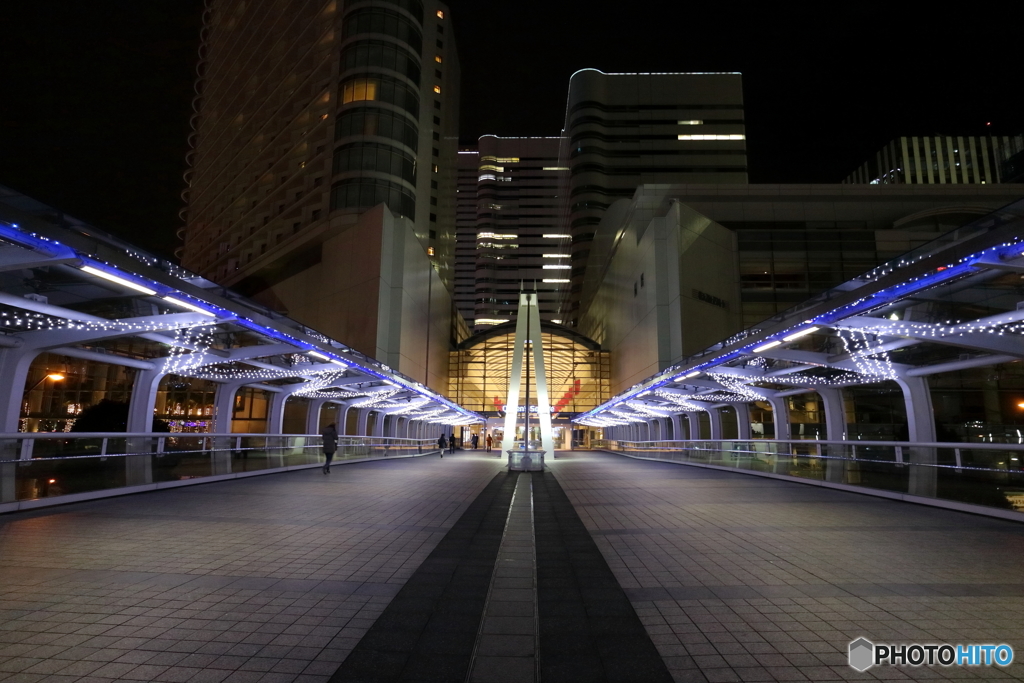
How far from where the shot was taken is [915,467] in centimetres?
948

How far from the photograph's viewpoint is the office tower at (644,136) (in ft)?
266

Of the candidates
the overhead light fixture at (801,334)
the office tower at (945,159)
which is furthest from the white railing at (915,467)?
the office tower at (945,159)

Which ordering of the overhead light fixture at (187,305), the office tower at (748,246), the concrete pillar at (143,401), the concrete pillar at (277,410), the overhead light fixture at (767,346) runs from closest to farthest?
1. the overhead light fixture at (187,305)
2. the overhead light fixture at (767,346)
3. the concrete pillar at (143,401)
4. the concrete pillar at (277,410)
5. the office tower at (748,246)

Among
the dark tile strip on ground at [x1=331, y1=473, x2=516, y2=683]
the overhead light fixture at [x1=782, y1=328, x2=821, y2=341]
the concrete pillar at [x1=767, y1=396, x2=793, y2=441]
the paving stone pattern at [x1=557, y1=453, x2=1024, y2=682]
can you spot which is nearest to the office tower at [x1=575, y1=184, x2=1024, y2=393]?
the concrete pillar at [x1=767, y1=396, x2=793, y2=441]

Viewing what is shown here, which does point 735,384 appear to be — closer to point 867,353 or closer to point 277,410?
point 867,353

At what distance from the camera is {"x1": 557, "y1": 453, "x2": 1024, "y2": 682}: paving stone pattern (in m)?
3.24

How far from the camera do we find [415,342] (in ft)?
159

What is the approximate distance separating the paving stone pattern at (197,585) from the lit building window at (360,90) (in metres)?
44.9

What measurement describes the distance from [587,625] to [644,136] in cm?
8954

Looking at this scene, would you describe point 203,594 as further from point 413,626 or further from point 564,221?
point 564,221

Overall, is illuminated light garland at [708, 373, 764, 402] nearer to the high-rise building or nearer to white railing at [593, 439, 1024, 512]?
white railing at [593, 439, 1024, 512]

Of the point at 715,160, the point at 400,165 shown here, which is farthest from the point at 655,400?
the point at 715,160

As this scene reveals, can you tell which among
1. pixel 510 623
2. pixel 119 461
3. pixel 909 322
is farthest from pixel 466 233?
pixel 510 623

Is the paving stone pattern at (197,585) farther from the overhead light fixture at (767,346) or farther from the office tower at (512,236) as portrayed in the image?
the office tower at (512,236)
